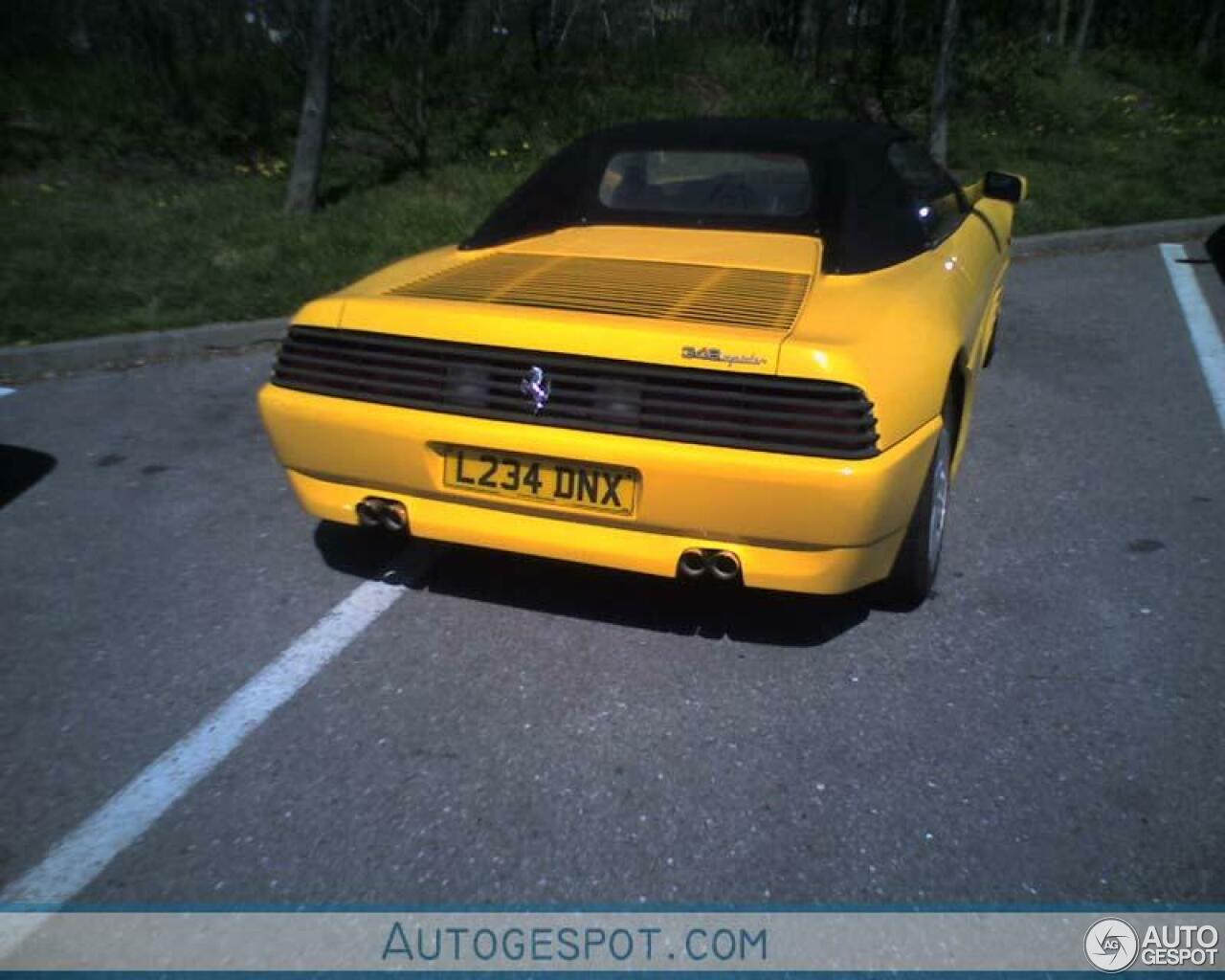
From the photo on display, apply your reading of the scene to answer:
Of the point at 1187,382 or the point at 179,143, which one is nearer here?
the point at 1187,382

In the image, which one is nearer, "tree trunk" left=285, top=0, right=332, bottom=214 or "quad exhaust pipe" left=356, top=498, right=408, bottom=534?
"quad exhaust pipe" left=356, top=498, right=408, bottom=534

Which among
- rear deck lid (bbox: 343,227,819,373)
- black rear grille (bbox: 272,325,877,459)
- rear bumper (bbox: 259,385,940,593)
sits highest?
rear deck lid (bbox: 343,227,819,373)

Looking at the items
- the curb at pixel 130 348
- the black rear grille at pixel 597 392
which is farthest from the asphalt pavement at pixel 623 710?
the curb at pixel 130 348

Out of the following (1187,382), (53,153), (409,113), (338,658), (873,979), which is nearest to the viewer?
(873,979)

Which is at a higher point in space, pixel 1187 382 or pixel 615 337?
pixel 615 337

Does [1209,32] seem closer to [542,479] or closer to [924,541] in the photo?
[924,541]

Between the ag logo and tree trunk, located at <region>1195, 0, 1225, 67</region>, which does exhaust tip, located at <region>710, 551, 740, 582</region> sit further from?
tree trunk, located at <region>1195, 0, 1225, 67</region>

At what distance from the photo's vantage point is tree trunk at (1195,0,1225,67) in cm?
1769

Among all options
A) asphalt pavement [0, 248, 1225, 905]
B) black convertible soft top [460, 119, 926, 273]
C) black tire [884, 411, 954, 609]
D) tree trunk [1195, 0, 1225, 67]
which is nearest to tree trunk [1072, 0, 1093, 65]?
tree trunk [1195, 0, 1225, 67]

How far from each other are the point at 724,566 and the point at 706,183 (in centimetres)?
172

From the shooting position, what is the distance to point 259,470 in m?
4.44

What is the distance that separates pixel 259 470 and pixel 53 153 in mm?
7317

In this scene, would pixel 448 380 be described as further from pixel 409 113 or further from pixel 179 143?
pixel 409 113

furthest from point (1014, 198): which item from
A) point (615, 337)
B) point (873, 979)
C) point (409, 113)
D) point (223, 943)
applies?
point (409, 113)
